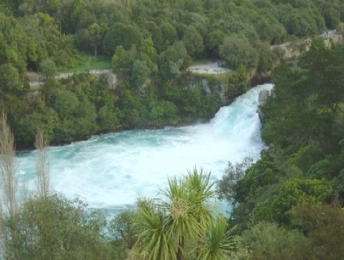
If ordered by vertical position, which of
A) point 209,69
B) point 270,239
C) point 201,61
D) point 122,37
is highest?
point 122,37

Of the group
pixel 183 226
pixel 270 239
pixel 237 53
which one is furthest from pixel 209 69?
pixel 183 226

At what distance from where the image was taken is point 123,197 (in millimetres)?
28016

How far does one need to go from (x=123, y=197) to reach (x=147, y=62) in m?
15.7

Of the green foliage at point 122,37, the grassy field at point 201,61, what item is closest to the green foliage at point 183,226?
the green foliage at point 122,37

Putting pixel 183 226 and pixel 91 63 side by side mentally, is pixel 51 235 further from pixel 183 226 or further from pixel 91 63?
pixel 91 63

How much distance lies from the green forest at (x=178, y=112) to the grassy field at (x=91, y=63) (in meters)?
0.17

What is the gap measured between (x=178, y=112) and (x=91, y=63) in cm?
874

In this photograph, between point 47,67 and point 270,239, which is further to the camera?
point 47,67

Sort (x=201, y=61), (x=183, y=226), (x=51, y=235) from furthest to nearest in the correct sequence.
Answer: (x=201, y=61) → (x=51, y=235) → (x=183, y=226)

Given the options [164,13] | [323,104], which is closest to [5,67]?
[164,13]

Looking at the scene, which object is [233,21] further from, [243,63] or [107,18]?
[107,18]

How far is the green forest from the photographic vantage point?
29.1 ft

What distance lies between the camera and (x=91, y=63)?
4450 cm

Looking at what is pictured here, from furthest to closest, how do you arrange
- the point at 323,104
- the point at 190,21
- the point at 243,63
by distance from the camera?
the point at 190,21, the point at 243,63, the point at 323,104
